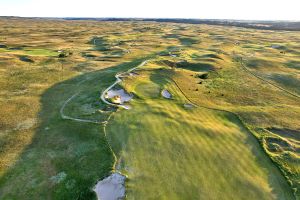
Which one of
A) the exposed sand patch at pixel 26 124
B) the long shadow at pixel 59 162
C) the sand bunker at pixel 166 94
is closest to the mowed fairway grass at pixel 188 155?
the long shadow at pixel 59 162

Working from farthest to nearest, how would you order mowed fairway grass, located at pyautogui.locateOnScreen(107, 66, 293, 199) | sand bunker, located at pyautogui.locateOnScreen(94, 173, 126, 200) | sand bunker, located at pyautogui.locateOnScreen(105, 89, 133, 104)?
sand bunker, located at pyautogui.locateOnScreen(105, 89, 133, 104) < mowed fairway grass, located at pyautogui.locateOnScreen(107, 66, 293, 199) < sand bunker, located at pyautogui.locateOnScreen(94, 173, 126, 200)

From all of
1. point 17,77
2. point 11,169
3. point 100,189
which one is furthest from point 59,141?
point 17,77

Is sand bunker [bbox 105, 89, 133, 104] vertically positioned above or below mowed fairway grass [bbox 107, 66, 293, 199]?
above

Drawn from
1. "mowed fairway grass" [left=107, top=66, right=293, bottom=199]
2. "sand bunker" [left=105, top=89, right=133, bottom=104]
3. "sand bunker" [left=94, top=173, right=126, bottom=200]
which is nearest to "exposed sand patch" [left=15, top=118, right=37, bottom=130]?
"mowed fairway grass" [left=107, top=66, right=293, bottom=199]

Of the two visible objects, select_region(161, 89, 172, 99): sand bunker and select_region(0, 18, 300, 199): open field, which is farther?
select_region(161, 89, 172, 99): sand bunker

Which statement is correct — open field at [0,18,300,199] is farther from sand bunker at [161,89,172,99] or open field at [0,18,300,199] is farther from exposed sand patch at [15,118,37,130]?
sand bunker at [161,89,172,99]

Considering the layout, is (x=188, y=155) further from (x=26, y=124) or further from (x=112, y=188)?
(x=26, y=124)
